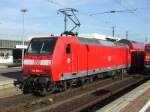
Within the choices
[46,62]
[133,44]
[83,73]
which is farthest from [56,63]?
[133,44]

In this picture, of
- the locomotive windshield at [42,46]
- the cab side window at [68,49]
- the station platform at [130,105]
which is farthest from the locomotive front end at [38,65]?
the station platform at [130,105]

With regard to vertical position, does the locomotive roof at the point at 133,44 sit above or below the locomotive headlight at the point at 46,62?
above

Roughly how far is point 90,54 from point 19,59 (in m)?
42.6

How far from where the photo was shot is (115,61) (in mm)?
29500

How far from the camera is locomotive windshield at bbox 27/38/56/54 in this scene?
719 inches

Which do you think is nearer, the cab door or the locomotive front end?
the locomotive front end

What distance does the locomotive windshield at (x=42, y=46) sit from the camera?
18.3 metres

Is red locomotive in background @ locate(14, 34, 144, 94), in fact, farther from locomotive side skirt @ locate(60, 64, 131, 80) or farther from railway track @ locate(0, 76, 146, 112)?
railway track @ locate(0, 76, 146, 112)

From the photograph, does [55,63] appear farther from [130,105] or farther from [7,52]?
[7,52]

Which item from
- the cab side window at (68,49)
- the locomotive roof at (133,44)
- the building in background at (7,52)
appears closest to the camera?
the cab side window at (68,49)

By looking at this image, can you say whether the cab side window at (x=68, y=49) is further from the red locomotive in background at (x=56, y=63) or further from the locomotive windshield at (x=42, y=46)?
the locomotive windshield at (x=42, y=46)

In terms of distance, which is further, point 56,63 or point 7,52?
point 7,52

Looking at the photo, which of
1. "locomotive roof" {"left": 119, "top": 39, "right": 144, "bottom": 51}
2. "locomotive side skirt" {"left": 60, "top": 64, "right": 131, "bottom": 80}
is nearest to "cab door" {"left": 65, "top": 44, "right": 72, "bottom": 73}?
"locomotive side skirt" {"left": 60, "top": 64, "right": 131, "bottom": 80}

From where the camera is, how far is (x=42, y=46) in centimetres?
1855
